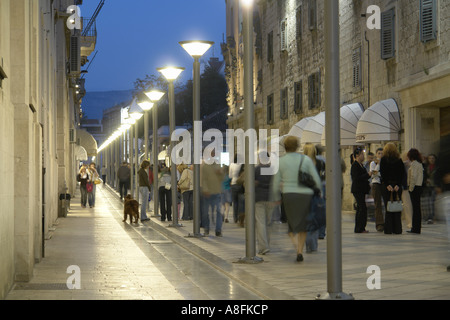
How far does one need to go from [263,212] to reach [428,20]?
414 inches

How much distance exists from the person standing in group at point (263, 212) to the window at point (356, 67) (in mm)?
15143

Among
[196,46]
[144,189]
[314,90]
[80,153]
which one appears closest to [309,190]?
[196,46]

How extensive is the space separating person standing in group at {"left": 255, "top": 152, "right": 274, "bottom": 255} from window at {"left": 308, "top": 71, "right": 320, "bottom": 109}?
Answer: 19535mm

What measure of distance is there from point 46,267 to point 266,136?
31287 millimetres

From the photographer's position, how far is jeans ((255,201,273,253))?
14.8 m

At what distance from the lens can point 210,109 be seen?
341 feet

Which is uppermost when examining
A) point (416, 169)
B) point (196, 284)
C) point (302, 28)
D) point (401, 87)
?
point (302, 28)

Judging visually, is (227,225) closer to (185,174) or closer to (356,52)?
(185,174)

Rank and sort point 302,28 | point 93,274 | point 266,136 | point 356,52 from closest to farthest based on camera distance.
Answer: point 93,274
point 356,52
point 302,28
point 266,136

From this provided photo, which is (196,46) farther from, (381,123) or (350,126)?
(350,126)

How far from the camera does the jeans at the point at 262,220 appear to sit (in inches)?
581

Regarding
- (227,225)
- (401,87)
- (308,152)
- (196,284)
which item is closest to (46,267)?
(196,284)

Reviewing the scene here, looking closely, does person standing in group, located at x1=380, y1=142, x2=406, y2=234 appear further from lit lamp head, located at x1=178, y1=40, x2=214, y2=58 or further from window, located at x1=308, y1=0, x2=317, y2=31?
window, located at x1=308, y1=0, x2=317, y2=31

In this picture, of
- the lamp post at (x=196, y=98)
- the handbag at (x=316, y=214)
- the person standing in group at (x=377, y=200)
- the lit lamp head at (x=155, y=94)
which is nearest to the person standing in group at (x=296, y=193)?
the handbag at (x=316, y=214)
